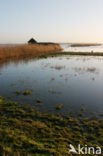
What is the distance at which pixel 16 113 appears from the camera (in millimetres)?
5613

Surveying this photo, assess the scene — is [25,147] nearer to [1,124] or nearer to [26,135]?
[26,135]

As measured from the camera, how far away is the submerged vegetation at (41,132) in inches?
135

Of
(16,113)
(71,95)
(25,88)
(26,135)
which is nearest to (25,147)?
(26,135)

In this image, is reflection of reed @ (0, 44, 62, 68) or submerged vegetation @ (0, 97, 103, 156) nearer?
submerged vegetation @ (0, 97, 103, 156)

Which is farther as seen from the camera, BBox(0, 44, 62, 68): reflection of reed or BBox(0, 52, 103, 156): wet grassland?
BBox(0, 44, 62, 68): reflection of reed

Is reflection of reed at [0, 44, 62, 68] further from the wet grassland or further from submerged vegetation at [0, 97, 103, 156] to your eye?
submerged vegetation at [0, 97, 103, 156]

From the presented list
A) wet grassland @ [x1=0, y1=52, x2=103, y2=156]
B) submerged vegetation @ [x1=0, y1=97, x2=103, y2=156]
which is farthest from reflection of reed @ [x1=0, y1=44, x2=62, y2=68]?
submerged vegetation @ [x1=0, y1=97, x2=103, y2=156]

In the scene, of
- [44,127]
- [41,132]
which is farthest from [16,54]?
[41,132]

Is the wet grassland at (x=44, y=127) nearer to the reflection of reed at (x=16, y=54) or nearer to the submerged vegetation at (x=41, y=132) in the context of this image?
the submerged vegetation at (x=41, y=132)

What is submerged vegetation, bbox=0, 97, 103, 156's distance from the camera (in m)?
3.43

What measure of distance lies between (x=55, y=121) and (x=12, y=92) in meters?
4.21

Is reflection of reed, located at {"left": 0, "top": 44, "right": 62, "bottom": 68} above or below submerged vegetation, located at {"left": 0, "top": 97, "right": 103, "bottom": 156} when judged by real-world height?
above

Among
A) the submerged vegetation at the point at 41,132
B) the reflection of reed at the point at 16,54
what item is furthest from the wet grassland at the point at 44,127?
the reflection of reed at the point at 16,54

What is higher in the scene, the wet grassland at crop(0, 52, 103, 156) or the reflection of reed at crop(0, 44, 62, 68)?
the reflection of reed at crop(0, 44, 62, 68)
